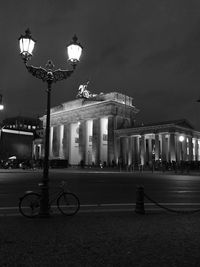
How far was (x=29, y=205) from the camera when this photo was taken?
9.95 metres

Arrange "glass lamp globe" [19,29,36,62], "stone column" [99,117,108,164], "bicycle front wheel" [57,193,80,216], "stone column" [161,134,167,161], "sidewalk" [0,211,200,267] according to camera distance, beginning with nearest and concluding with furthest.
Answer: "sidewalk" [0,211,200,267], "bicycle front wheel" [57,193,80,216], "glass lamp globe" [19,29,36,62], "stone column" [161,134,167,161], "stone column" [99,117,108,164]

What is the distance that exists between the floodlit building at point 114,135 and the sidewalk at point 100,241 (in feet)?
185

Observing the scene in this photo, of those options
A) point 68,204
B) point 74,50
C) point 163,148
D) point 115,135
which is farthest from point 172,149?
point 68,204

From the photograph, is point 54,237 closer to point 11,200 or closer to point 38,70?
point 38,70

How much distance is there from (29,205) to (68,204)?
51.5 inches

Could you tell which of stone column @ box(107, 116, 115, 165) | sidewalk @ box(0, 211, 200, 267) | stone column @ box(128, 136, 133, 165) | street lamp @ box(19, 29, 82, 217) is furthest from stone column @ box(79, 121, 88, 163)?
sidewalk @ box(0, 211, 200, 267)

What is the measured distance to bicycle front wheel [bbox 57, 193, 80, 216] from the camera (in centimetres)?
1033

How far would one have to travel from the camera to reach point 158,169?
184 ft

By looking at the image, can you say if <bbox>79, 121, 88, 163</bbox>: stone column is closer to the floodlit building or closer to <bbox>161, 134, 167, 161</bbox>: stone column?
the floodlit building

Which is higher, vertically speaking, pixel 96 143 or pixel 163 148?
pixel 96 143

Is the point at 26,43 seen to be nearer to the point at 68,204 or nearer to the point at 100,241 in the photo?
the point at 68,204

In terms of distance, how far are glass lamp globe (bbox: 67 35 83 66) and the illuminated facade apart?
182 ft

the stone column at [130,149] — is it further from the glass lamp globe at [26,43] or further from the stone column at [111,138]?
the glass lamp globe at [26,43]

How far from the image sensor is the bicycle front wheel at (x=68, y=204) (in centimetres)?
1033
